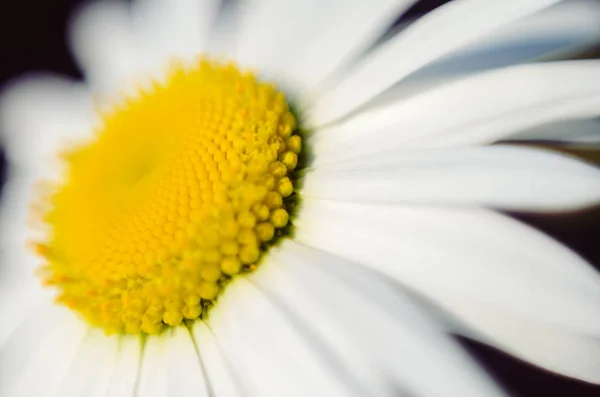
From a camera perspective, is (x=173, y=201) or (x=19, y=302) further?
(x=19, y=302)

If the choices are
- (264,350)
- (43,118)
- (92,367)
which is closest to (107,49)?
(43,118)

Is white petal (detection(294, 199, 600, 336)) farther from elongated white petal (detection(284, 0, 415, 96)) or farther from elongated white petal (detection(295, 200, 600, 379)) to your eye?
elongated white petal (detection(284, 0, 415, 96))

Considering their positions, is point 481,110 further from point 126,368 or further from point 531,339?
point 126,368

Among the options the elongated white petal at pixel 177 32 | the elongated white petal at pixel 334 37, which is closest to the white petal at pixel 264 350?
the elongated white petal at pixel 334 37

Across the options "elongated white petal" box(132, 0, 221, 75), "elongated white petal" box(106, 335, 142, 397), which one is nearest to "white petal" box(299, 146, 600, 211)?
"elongated white petal" box(106, 335, 142, 397)

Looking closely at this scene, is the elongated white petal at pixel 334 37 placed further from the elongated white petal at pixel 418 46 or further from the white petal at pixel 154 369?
the white petal at pixel 154 369

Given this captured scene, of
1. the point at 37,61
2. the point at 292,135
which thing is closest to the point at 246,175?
the point at 292,135
